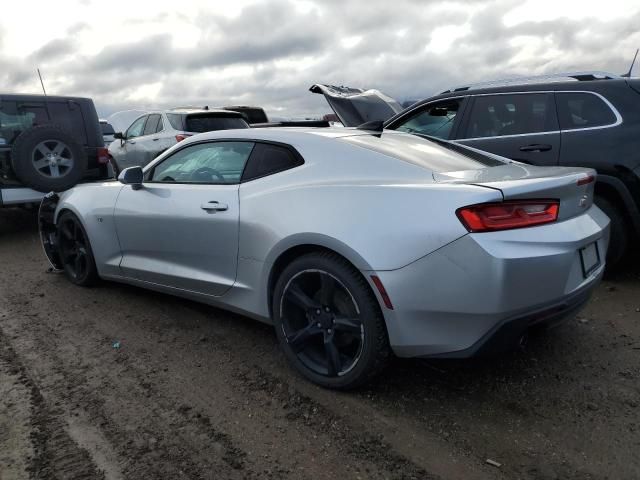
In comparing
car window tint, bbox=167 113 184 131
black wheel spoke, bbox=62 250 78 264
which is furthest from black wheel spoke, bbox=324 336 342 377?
car window tint, bbox=167 113 184 131

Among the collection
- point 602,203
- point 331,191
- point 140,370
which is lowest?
point 140,370

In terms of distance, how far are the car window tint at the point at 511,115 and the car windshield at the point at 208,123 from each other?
547 centimetres

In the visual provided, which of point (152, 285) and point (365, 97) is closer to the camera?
point (152, 285)

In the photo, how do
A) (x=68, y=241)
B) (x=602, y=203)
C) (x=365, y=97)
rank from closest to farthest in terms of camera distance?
(x=602, y=203) < (x=68, y=241) < (x=365, y=97)

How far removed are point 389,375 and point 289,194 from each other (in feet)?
3.94

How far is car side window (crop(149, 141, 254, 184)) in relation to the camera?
11.6ft

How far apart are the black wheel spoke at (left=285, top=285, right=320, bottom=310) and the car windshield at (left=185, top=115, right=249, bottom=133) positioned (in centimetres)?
729

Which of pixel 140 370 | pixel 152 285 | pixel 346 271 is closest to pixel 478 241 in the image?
pixel 346 271

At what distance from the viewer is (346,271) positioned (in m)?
2.76

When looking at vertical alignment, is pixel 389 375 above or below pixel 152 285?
below

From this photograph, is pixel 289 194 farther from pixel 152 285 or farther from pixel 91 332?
pixel 91 332

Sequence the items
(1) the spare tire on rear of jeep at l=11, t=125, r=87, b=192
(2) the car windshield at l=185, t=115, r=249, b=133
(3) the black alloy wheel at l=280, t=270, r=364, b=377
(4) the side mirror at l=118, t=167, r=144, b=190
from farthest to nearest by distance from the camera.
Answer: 1. (2) the car windshield at l=185, t=115, r=249, b=133
2. (1) the spare tire on rear of jeep at l=11, t=125, r=87, b=192
3. (4) the side mirror at l=118, t=167, r=144, b=190
4. (3) the black alloy wheel at l=280, t=270, r=364, b=377

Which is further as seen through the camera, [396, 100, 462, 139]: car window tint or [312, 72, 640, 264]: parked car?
[396, 100, 462, 139]: car window tint

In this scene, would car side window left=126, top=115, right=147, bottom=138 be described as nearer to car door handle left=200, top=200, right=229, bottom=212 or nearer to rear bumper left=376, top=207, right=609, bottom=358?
car door handle left=200, top=200, right=229, bottom=212
